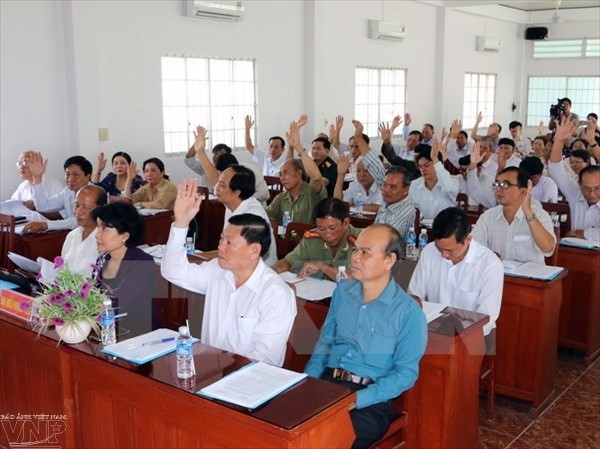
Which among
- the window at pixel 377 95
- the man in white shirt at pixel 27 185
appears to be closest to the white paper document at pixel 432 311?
the man in white shirt at pixel 27 185

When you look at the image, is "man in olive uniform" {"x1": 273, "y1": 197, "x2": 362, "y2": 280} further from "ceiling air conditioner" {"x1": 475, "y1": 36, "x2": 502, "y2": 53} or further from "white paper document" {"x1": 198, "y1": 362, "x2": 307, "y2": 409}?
"ceiling air conditioner" {"x1": 475, "y1": 36, "x2": 502, "y2": 53}

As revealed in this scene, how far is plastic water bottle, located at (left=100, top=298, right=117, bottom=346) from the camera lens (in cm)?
235

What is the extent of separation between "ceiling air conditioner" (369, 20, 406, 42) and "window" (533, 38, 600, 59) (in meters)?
5.17

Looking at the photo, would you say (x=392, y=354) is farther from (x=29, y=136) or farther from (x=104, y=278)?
(x=29, y=136)

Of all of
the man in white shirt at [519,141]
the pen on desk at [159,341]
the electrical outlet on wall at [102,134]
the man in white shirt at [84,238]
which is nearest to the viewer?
the pen on desk at [159,341]

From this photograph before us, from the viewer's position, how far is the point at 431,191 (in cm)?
529

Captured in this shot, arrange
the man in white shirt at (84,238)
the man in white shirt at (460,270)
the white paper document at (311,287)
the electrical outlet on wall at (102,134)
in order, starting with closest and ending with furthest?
the man in white shirt at (460,270), the white paper document at (311,287), the man in white shirt at (84,238), the electrical outlet on wall at (102,134)

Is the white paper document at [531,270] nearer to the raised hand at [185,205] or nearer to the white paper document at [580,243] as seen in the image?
the white paper document at [580,243]

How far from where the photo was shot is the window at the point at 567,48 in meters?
13.6

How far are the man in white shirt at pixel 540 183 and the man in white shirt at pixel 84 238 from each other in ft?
11.3

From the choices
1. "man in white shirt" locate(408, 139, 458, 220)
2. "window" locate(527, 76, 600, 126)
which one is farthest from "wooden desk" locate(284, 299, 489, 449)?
"window" locate(527, 76, 600, 126)

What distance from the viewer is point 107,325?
2.36m

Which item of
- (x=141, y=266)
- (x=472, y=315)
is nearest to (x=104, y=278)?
(x=141, y=266)

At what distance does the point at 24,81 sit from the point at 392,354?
16.7 ft
